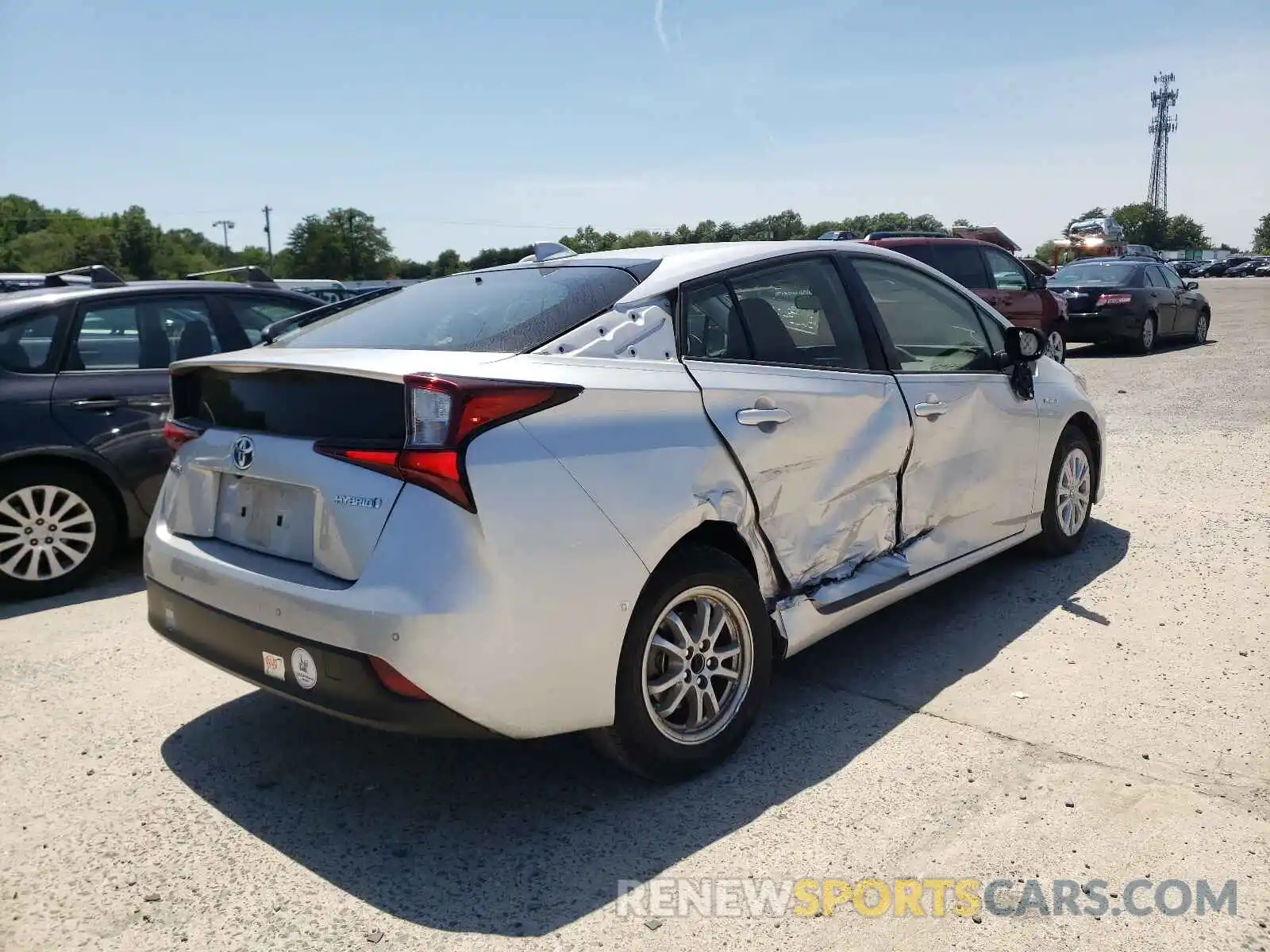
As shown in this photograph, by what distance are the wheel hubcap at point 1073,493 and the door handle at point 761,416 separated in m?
2.47

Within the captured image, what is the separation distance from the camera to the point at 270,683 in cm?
302

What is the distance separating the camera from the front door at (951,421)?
14.2ft

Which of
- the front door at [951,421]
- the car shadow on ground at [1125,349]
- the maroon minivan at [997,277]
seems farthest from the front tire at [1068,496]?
the car shadow on ground at [1125,349]

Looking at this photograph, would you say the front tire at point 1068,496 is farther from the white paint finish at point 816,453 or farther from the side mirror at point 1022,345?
the white paint finish at point 816,453

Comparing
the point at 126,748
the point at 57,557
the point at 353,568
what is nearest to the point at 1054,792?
the point at 353,568

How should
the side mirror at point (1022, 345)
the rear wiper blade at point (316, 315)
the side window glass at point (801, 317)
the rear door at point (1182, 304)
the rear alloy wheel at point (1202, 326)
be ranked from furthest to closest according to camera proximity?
the rear alloy wheel at point (1202, 326), the rear door at point (1182, 304), the side mirror at point (1022, 345), the rear wiper blade at point (316, 315), the side window glass at point (801, 317)

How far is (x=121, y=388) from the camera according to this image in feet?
19.1

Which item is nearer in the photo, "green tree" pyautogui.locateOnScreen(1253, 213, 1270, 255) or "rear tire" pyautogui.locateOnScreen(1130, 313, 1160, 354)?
"rear tire" pyautogui.locateOnScreen(1130, 313, 1160, 354)

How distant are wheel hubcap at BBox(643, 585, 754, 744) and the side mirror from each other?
2.37 m

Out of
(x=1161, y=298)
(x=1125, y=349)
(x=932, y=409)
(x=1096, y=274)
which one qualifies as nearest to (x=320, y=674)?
(x=932, y=409)

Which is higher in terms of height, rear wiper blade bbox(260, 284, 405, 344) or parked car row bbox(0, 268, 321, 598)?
rear wiper blade bbox(260, 284, 405, 344)

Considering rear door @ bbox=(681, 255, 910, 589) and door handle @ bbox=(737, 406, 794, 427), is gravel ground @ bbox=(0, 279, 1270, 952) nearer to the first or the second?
rear door @ bbox=(681, 255, 910, 589)

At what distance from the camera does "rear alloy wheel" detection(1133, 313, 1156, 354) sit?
16453 mm

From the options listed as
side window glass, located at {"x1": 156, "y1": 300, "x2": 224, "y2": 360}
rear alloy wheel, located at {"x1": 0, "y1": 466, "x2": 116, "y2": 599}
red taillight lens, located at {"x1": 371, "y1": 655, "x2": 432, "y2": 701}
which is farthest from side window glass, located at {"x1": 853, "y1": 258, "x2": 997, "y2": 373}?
rear alloy wheel, located at {"x1": 0, "y1": 466, "x2": 116, "y2": 599}
